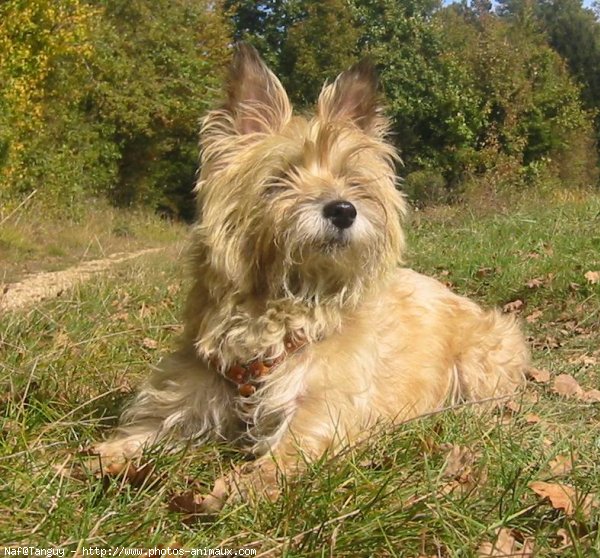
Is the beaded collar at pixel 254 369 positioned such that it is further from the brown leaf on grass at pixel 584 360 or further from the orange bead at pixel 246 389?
the brown leaf on grass at pixel 584 360

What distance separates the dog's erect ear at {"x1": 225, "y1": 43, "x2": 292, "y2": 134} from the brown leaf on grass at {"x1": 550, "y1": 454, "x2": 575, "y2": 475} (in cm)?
189

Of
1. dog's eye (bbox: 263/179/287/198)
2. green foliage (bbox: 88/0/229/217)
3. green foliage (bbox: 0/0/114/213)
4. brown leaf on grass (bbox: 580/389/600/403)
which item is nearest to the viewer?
dog's eye (bbox: 263/179/287/198)

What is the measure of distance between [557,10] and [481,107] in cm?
2000

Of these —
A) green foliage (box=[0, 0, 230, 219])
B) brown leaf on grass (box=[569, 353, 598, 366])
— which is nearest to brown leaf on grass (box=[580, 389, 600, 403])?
brown leaf on grass (box=[569, 353, 598, 366])

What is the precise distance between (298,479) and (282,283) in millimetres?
919

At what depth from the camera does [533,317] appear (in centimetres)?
611

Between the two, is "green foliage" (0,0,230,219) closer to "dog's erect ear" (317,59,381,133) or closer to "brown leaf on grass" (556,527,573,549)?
"dog's erect ear" (317,59,381,133)

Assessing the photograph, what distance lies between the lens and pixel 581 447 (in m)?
3.19

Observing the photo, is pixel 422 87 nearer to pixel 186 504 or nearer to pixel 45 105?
pixel 45 105

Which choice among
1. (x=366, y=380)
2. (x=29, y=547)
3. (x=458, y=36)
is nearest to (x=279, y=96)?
(x=366, y=380)

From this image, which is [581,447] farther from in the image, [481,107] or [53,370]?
[481,107]

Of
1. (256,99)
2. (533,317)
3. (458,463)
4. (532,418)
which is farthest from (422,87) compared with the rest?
Result: (458,463)

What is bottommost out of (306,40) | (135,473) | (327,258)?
(135,473)

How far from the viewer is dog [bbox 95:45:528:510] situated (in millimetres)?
3195
